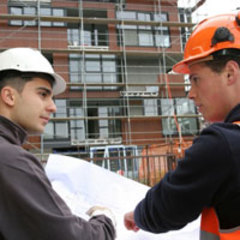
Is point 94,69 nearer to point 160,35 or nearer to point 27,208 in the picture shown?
point 160,35

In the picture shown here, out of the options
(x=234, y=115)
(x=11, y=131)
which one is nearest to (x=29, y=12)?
(x=11, y=131)

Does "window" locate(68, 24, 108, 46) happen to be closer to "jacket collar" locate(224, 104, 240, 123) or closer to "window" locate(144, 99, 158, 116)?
"window" locate(144, 99, 158, 116)

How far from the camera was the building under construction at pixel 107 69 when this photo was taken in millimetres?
14484

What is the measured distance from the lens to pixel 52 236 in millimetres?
938

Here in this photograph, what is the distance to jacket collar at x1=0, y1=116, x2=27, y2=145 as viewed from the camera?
3.64ft

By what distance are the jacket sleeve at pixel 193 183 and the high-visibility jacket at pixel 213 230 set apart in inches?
1.8

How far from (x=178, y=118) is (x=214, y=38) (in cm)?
1521

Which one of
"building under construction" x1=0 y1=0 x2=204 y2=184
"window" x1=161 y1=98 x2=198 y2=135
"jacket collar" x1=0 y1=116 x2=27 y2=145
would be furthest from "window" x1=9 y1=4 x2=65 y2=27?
"jacket collar" x1=0 y1=116 x2=27 y2=145

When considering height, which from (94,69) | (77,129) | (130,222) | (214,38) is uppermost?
(94,69)

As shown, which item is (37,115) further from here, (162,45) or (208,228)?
(162,45)

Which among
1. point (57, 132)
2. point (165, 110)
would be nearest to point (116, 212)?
point (57, 132)

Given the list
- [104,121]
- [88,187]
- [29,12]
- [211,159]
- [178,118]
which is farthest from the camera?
[178,118]

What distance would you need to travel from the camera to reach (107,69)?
15789mm

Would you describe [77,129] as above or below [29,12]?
below
